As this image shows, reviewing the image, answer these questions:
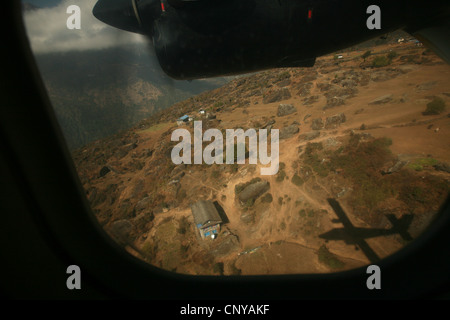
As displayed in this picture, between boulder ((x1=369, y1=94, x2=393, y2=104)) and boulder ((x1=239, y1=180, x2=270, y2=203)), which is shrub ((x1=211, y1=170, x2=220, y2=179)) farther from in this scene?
boulder ((x1=369, y1=94, x2=393, y2=104))

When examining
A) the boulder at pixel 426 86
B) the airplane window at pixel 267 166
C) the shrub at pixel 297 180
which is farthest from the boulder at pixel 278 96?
the shrub at pixel 297 180

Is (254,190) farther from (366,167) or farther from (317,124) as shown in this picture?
(317,124)

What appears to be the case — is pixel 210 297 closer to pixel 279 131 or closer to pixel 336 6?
pixel 336 6

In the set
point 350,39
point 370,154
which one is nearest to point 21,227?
point 350,39

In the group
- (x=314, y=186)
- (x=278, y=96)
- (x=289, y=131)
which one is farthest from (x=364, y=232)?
(x=278, y=96)

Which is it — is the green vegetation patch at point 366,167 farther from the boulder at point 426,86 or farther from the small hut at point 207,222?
the boulder at point 426,86

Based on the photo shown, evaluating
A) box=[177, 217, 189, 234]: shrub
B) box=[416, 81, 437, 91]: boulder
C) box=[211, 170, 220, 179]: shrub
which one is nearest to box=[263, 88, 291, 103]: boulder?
box=[416, 81, 437, 91]: boulder
